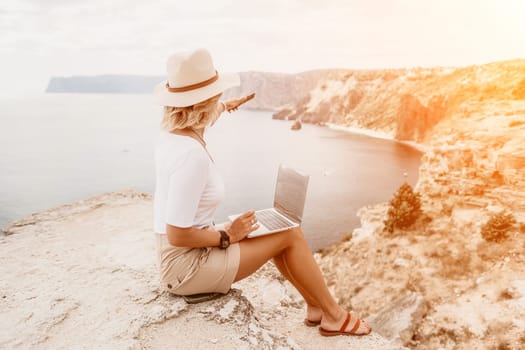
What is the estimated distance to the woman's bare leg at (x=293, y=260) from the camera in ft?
10.0

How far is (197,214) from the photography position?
2785 mm

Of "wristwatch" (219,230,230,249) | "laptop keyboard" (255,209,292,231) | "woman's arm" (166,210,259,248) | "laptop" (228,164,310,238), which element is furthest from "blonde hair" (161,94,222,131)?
"laptop keyboard" (255,209,292,231)

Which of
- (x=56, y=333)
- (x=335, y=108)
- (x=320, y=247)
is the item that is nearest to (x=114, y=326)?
(x=56, y=333)

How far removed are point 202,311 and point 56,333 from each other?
1292 millimetres

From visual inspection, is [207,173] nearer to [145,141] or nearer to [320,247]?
[320,247]

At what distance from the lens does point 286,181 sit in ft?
11.7

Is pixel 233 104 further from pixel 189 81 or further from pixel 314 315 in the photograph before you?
pixel 314 315

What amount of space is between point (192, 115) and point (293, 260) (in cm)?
145

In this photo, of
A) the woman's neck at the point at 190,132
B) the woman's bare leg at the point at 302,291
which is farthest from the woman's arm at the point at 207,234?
the woman's neck at the point at 190,132

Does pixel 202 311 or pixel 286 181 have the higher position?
pixel 286 181

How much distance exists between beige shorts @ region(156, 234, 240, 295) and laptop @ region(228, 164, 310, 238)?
1.05 ft

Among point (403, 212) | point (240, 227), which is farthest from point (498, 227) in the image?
point (240, 227)

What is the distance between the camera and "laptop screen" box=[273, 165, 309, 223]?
3383 millimetres

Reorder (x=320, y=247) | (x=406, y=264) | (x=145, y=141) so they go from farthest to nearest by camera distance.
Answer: (x=145, y=141)
(x=320, y=247)
(x=406, y=264)
